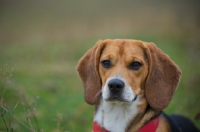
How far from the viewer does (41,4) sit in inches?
364

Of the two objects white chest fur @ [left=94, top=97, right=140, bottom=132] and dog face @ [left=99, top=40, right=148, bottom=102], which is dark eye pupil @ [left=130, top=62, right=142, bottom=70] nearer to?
dog face @ [left=99, top=40, right=148, bottom=102]

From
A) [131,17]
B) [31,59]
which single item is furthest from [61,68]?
[131,17]

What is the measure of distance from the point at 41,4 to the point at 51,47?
1.75m

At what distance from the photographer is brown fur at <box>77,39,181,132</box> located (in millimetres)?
5086

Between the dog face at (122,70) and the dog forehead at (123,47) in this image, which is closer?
the dog face at (122,70)

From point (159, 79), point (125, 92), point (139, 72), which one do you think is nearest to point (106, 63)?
point (139, 72)

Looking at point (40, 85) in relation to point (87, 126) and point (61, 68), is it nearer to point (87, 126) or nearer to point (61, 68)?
point (61, 68)

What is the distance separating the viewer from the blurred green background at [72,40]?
8246 millimetres

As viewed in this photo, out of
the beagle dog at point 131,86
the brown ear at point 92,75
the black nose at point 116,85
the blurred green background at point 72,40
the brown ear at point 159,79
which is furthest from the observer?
the blurred green background at point 72,40

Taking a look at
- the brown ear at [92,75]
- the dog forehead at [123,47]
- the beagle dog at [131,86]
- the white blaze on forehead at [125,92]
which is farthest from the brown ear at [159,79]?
the brown ear at [92,75]

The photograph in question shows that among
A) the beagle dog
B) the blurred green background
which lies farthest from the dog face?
the blurred green background

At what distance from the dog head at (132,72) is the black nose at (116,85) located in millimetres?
45

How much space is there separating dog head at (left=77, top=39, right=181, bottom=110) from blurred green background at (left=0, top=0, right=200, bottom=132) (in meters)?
2.20

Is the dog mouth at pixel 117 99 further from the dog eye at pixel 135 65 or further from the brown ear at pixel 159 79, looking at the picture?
the dog eye at pixel 135 65
